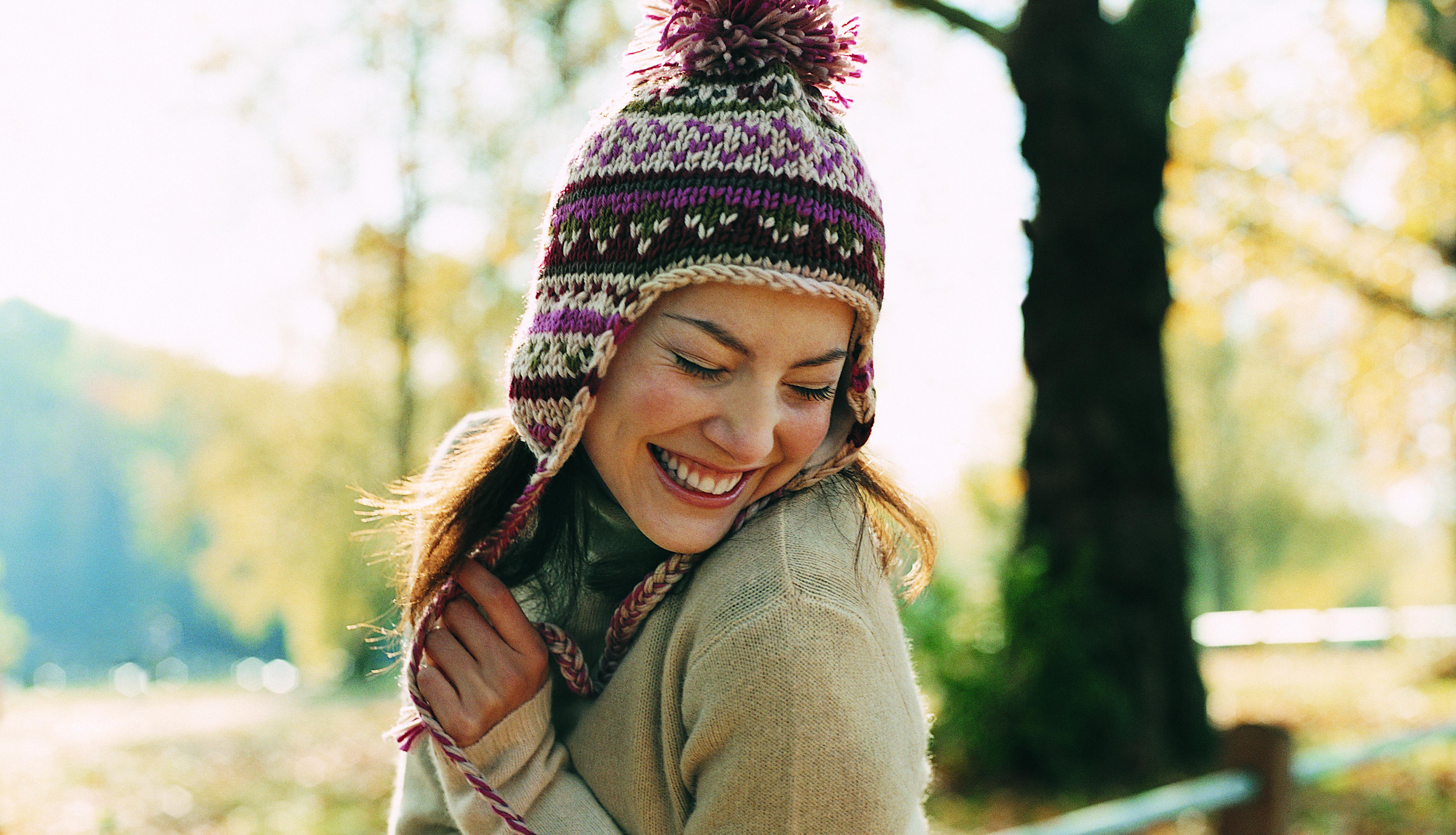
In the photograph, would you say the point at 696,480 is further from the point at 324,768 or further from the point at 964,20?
the point at 324,768

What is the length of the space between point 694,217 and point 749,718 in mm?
659

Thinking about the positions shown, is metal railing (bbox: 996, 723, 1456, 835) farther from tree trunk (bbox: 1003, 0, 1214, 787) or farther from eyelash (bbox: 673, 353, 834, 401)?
tree trunk (bbox: 1003, 0, 1214, 787)

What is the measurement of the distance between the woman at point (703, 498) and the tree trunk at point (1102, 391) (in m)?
5.31

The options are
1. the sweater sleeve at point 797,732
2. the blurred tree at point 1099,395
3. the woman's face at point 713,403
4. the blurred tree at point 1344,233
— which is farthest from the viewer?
the blurred tree at point 1344,233

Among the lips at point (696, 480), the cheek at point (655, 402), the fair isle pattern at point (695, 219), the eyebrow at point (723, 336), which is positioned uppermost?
the fair isle pattern at point (695, 219)

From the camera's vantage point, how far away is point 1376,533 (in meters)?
34.2

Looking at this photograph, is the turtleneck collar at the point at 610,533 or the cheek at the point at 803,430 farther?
the turtleneck collar at the point at 610,533

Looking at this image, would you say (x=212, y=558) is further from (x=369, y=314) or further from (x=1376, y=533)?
(x=1376, y=533)

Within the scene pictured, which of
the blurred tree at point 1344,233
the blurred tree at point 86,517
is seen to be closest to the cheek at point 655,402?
the blurred tree at point 1344,233

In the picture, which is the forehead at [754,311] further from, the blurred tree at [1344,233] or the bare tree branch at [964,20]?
the blurred tree at [1344,233]

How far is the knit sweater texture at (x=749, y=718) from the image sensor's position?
54.2 inches

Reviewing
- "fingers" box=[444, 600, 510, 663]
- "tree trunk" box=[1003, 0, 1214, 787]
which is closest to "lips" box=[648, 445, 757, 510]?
"fingers" box=[444, 600, 510, 663]

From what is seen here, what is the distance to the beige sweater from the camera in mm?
1378

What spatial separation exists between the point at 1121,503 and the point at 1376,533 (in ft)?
108
